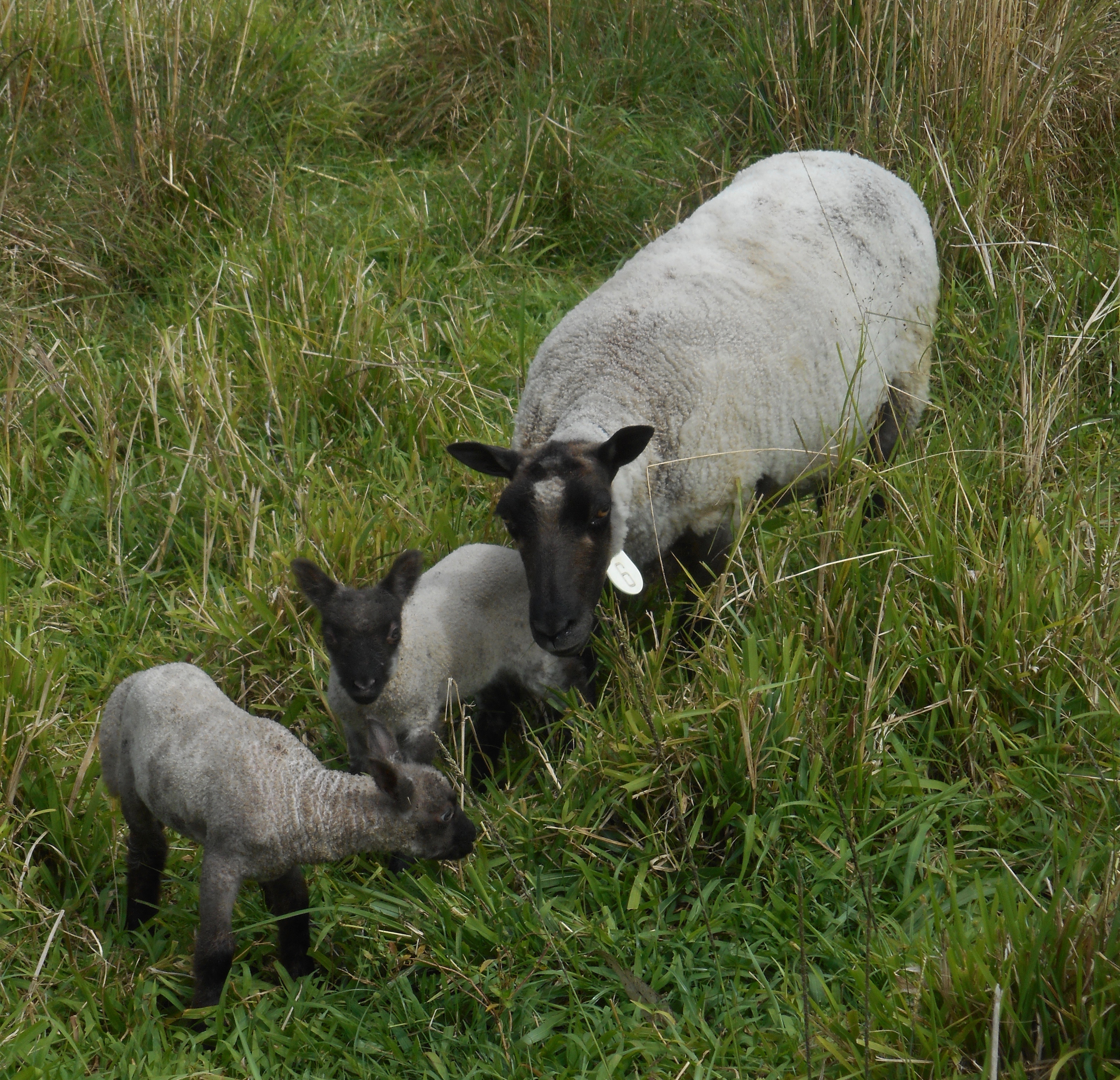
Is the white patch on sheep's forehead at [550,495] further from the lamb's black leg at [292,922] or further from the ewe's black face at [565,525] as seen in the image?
the lamb's black leg at [292,922]

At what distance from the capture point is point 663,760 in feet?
10.3

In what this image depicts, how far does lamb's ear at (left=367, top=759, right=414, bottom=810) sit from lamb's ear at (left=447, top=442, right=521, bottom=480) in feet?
3.85

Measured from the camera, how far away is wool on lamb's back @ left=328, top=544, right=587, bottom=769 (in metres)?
3.54

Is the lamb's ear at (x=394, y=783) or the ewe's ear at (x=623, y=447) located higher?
the ewe's ear at (x=623, y=447)

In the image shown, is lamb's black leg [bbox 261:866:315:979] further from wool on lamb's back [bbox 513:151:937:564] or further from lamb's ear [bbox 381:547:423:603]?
wool on lamb's back [bbox 513:151:937:564]

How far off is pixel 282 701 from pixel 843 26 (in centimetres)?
423

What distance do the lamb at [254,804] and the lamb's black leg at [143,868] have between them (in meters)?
0.03

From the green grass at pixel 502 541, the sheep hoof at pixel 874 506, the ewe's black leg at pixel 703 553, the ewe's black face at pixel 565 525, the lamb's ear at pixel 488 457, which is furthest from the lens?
the ewe's black leg at pixel 703 553

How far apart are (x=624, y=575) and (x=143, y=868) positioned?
1.69m

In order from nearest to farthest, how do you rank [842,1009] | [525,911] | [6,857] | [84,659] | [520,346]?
[842,1009] < [525,911] < [6,857] < [84,659] < [520,346]

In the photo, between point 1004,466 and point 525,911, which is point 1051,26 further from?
point 525,911

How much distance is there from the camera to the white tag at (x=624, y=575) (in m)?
3.64

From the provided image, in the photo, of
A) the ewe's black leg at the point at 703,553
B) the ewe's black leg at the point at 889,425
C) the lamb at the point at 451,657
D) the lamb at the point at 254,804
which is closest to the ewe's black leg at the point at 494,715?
the lamb at the point at 451,657

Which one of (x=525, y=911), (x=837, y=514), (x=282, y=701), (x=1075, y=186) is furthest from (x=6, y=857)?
(x=1075, y=186)
